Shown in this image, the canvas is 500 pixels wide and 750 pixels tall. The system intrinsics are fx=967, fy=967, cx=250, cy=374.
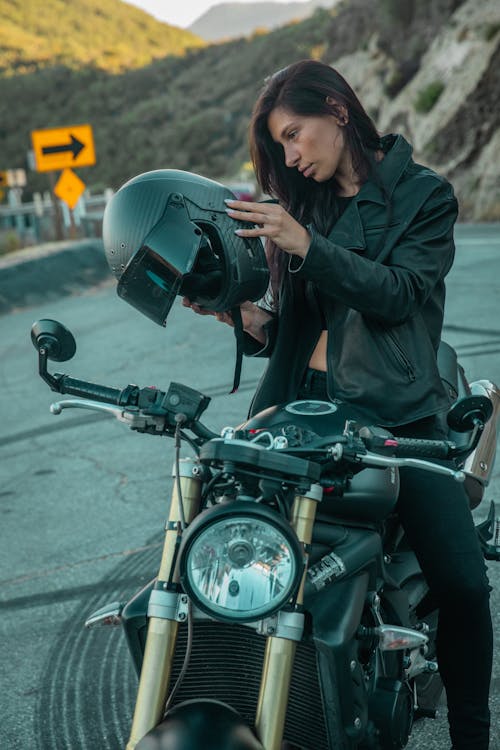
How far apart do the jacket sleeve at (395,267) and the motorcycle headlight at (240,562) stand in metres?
0.72

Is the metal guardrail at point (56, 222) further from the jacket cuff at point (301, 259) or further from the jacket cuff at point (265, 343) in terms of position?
the jacket cuff at point (301, 259)

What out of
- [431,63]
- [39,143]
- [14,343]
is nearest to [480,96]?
[431,63]

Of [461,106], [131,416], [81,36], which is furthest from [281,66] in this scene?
[81,36]

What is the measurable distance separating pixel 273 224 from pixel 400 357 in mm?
633

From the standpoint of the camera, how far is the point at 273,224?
2.23 m

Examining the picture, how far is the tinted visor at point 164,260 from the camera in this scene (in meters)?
2.28

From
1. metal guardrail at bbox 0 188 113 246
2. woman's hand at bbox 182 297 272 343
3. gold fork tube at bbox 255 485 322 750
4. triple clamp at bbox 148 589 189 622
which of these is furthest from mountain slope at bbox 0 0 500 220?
metal guardrail at bbox 0 188 113 246

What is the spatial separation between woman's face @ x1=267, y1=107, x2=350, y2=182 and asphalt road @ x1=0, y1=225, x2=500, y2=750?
183 centimetres

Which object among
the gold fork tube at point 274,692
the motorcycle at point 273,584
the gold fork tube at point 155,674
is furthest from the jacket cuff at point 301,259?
the gold fork tube at point 274,692

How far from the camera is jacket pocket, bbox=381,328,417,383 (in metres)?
2.65

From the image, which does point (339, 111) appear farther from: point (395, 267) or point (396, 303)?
Answer: point (396, 303)

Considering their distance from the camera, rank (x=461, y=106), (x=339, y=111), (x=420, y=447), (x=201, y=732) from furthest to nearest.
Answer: (x=461, y=106) → (x=339, y=111) → (x=420, y=447) → (x=201, y=732)

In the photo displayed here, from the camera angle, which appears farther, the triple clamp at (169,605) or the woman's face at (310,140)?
the woman's face at (310,140)

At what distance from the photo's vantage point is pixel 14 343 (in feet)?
36.2
